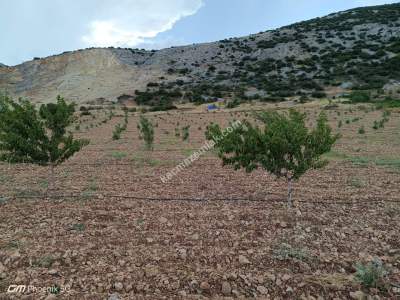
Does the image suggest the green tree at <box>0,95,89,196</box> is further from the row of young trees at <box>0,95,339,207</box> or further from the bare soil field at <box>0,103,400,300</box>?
the bare soil field at <box>0,103,400,300</box>

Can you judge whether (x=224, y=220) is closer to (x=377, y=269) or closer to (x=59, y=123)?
(x=377, y=269)

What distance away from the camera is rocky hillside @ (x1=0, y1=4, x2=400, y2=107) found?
52.1 m

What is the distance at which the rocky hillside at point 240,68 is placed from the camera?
2051 inches

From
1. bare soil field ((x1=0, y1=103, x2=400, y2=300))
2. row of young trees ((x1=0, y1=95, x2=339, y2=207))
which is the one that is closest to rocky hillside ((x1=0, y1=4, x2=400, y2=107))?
bare soil field ((x1=0, y1=103, x2=400, y2=300))

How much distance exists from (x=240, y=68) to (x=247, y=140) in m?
57.9

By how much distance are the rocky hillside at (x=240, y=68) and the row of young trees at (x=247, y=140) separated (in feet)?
123

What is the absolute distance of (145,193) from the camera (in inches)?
358

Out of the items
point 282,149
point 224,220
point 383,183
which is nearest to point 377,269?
point 224,220

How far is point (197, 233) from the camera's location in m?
6.34

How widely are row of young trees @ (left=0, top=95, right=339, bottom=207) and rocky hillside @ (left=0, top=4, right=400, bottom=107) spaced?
37.5 meters

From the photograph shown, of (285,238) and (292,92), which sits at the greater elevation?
(292,92)

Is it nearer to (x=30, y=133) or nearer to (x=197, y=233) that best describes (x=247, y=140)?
(x=197, y=233)

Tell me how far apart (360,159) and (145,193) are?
320 inches

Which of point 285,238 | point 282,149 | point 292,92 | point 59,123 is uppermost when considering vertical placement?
point 292,92
